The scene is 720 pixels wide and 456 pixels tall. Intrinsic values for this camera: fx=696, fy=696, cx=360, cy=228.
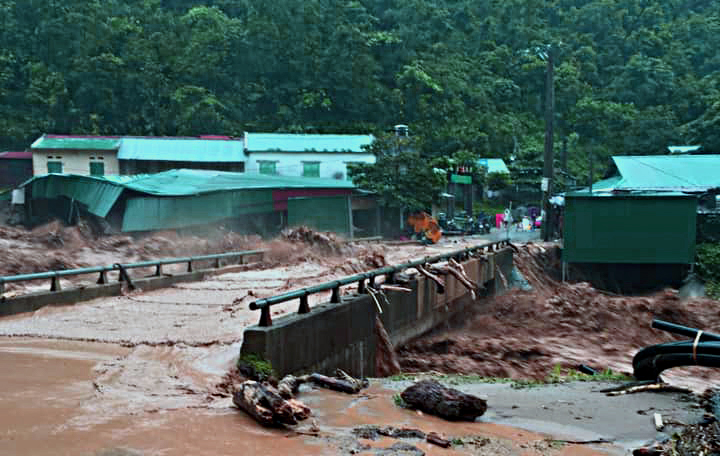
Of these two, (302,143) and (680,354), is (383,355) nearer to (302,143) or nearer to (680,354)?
Result: (680,354)

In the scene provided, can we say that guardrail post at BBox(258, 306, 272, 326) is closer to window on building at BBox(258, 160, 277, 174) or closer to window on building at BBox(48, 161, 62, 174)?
window on building at BBox(258, 160, 277, 174)

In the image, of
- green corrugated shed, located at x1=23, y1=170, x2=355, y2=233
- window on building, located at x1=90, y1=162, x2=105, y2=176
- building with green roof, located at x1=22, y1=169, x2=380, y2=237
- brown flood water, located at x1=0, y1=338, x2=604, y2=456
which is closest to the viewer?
brown flood water, located at x1=0, y1=338, x2=604, y2=456

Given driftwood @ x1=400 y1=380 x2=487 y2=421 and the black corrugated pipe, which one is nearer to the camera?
driftwood @ x1=400 y1=380 x2=487 y2=421

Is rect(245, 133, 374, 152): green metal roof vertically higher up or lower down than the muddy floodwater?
higher up

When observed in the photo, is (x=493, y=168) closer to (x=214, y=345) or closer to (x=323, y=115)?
(x=323, y=115)

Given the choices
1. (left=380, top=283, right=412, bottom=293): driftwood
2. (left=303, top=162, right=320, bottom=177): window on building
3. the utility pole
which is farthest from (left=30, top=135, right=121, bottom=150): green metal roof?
(left=380, top=283, right=412, bottom=293): driftwood

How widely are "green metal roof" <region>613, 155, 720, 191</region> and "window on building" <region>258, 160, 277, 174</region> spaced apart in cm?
2013

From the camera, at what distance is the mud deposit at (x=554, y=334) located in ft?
42.3

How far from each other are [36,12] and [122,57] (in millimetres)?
8439

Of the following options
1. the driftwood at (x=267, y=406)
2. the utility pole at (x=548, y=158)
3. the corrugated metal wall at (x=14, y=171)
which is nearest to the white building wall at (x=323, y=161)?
the corrugated metal wall at (x=14, y=171)

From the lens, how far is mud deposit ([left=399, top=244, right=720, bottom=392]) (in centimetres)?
1291

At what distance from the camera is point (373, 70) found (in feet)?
203

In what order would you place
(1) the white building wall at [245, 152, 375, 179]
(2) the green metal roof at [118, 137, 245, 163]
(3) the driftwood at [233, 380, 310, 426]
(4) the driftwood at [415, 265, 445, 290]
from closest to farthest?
(3) the driftwood at [233, 380, 310, 426] < (4) the driftwood at [415, 265, 445, 290] < (2) the green metal roof at [118, 137, 245, 163] < (1) the white building wall at [245, 152, 375, 179]

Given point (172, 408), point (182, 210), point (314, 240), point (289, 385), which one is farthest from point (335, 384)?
point (182, 210)
